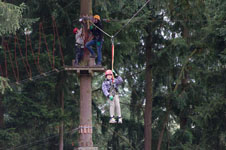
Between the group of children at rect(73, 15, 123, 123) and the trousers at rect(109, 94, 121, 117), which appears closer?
the group of children at rect(73, 15, 123, 123)

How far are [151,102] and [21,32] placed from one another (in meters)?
7.17

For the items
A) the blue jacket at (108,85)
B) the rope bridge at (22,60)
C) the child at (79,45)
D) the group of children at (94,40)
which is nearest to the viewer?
the blue jacket at (108,85)

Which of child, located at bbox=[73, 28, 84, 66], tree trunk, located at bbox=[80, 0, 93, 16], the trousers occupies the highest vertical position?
tree trunk, located at bbox=[80, 0, 93, 16]

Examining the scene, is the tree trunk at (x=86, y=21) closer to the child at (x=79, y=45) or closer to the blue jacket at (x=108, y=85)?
the child at (x=79, y=45)

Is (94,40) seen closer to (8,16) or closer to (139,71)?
(8,16)

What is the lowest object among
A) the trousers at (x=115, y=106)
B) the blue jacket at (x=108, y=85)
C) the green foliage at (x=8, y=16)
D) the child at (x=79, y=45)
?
the trousers at (x=115, y=106)

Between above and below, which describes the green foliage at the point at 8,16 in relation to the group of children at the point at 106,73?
above

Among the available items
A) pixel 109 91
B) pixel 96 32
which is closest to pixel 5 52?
pixel 96 32

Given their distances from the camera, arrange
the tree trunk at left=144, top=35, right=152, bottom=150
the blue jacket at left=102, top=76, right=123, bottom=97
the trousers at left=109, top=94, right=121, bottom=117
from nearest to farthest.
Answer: the blue jacket at left=102, top=76, right=123, bottom=97 → the trousers at left=109, top=94, right=121, bottom=117 → the tree trunk at left=144, top=35, right=152, bottom=150

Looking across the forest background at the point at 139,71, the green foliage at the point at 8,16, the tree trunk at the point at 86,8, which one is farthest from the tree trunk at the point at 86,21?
the green foliage at the point at 8,16

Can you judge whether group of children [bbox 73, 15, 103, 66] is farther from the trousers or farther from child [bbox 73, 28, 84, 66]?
the trousers

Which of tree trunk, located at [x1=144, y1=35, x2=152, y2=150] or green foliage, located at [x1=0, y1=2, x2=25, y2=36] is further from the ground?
green foliage, located at [x1=0, y1=2, x2=25, y2=36]

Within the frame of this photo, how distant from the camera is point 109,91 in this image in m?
11.9

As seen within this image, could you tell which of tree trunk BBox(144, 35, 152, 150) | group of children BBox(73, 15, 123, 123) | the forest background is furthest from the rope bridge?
tree trunk BBox(144, 35, 152, 150)
